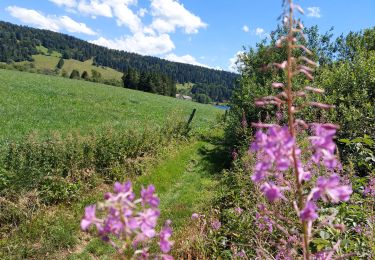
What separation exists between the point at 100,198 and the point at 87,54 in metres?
164

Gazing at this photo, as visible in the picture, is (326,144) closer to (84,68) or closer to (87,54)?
(84,68)

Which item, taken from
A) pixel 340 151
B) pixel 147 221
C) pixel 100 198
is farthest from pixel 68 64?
pixel 147 221

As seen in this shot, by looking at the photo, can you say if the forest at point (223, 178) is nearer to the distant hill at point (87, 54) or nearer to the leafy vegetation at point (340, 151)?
the leafy vegetation at point (340, 151)

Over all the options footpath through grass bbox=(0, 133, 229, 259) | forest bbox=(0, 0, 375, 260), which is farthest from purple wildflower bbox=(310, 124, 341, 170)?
footpath through grass bbox=(0, 133, 229, 259)

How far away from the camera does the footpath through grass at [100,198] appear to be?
699 cm

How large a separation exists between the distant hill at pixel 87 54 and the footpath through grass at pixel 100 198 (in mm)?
117242

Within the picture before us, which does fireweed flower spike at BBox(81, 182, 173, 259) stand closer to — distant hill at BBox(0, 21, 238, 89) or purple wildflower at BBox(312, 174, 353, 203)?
purple wildflower at BBox(312, 174, 353, 203)

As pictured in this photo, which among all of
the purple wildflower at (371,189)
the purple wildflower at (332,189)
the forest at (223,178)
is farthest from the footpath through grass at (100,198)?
the purple wildflower at (332,189)

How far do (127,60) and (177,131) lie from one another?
6433 inches

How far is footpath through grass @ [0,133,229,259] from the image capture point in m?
6.99

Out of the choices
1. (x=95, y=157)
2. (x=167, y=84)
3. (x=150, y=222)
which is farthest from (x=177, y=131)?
(x=167, y=84)

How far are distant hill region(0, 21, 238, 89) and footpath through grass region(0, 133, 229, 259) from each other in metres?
117

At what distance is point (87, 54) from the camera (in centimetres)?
16438

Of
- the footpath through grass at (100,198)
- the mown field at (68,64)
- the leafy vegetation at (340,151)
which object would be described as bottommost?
the mown field at (68,64)
